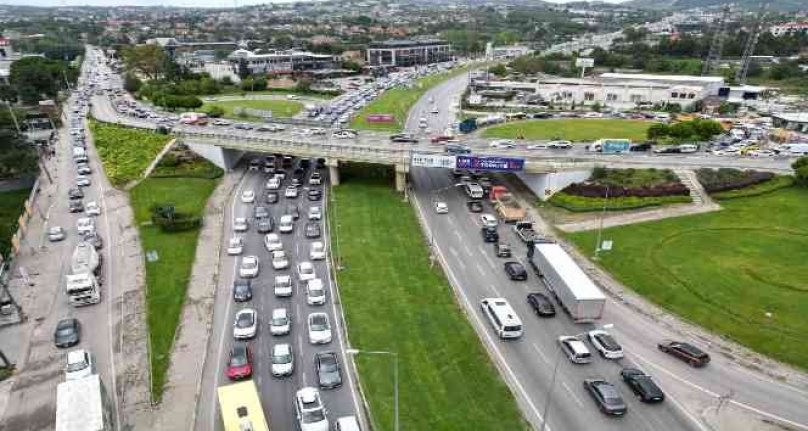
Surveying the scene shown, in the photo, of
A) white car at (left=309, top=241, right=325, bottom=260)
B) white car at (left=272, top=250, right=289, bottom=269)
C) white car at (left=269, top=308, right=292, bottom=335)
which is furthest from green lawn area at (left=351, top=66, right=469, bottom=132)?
white car at (left=269, top=308, right=292, bottom=335)

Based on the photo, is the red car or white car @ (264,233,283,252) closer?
the red car

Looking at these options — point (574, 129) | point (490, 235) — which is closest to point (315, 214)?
point (490, 235)

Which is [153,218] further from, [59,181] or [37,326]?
[59,181]

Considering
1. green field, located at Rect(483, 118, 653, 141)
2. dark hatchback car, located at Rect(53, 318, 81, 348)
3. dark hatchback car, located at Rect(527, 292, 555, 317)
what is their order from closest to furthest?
dark hatchback car, located at Rect(53, 318, 81, 348) < dark hatchback car, located at Rect(527, 292, 555, 317) < green field, located at Rect(483, 118, 653, 141)

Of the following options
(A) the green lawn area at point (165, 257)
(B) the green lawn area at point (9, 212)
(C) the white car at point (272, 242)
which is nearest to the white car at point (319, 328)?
(A) the green lawn area at point (165, 257)

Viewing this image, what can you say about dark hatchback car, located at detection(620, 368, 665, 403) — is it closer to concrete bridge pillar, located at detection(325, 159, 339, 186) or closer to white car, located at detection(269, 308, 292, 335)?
white car, located at detection(269, 308, 292, 335)

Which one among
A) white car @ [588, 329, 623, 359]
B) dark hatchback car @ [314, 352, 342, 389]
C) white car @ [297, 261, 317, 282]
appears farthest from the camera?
white car @ [297, 261, 317, 282]

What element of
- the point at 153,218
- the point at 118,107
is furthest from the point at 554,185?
the point at 118,107
